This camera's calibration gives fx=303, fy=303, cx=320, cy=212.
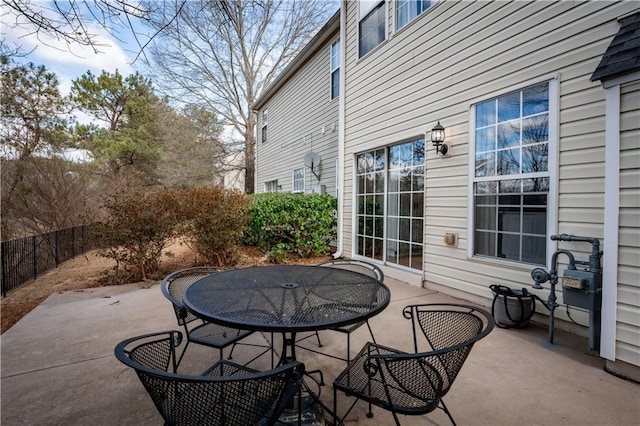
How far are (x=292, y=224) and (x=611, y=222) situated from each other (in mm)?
5200

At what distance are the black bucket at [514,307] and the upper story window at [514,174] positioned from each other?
1.34 feet

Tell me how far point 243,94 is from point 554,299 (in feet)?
52.6

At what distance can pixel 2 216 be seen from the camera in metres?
6.77

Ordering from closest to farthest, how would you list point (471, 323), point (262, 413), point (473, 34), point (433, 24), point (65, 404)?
point (262, 413) < point (471, 323) < point (65, 404) < point (473, 34) < point (433, 24)

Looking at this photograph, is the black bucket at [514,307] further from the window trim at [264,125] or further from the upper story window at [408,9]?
the window trim at [264,125]

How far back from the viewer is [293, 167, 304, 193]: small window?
9.52 m

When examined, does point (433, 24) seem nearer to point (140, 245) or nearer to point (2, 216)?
point (140, 245)

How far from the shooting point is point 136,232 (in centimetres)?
503

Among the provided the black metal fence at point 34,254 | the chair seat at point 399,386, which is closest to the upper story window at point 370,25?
the chair seat at point 399,386

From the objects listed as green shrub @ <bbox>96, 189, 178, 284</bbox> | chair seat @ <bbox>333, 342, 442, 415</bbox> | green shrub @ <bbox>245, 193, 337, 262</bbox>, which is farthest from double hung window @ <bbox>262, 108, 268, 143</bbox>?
chair seat @ <bbox>333, 342, 442, 415</bbox>

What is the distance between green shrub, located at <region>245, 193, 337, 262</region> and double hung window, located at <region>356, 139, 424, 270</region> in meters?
0.99

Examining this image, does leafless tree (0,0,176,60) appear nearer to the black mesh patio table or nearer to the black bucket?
the black mesh patio table

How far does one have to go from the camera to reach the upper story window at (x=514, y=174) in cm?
319

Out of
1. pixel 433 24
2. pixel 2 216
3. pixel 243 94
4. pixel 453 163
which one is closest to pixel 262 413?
pixel 453 163
